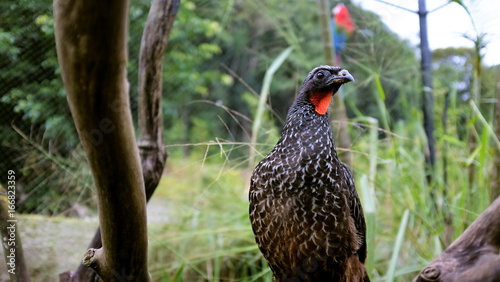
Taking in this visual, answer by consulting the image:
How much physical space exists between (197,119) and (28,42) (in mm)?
2058

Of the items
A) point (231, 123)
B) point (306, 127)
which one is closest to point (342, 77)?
point (306, 127)

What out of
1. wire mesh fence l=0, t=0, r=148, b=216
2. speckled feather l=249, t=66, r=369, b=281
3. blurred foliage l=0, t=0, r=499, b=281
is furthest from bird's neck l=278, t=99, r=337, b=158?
wire mesh fence l=0, t=0, r=148, b=216

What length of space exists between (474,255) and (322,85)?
0.61 m

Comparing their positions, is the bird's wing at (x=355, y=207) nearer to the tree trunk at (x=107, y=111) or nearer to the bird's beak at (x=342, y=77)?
the bird's beak at (x=342, y=77)

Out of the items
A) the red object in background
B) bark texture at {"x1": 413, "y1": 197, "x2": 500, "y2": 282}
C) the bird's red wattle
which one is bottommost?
bark texture at {"x1": 413, "y1": 197, "x2": 500, "y2": 282}

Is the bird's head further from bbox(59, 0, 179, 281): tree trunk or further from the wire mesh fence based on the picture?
the wire mesh fence

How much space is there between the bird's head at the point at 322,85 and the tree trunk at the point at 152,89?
1.92 feet

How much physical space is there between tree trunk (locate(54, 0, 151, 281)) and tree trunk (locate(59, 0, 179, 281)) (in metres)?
0.49

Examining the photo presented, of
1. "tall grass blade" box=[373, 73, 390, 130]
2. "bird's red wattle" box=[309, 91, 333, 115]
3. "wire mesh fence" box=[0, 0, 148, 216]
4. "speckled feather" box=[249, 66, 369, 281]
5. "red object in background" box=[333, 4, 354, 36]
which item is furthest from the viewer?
"red object in background" box=[333, 4, 354, 36]

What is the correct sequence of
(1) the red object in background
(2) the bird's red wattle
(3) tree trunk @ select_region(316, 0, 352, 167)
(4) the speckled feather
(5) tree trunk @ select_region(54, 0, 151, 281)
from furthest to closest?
(1) the red object in background
(3) tree trunk @ select_region(316, 0, 352, 167)
(2) the bird's red wattle
(4) the speckled feather
(5) tree trunk @ select_region(54, 0, 151, 281)

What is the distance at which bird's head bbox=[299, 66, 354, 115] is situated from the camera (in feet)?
3.88

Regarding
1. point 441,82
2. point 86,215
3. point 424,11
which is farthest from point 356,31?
point 86,215

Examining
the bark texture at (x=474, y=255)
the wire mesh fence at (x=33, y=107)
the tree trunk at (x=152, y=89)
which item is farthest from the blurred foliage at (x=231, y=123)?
the bark texture at (x=474, y=255)

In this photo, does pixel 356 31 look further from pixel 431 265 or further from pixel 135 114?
pixel 431 265
